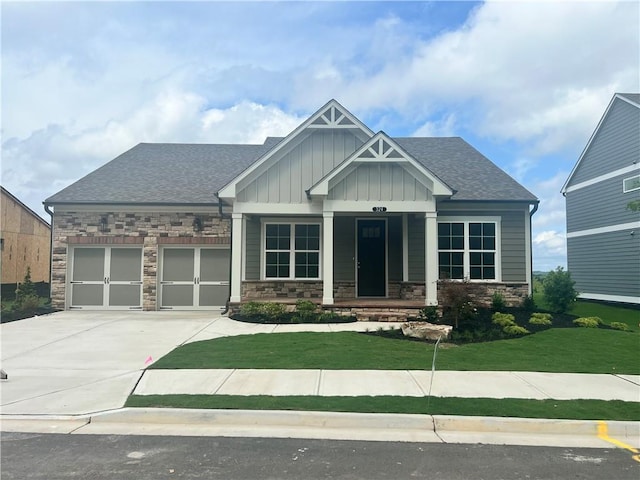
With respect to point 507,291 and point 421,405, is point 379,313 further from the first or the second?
point 421,405

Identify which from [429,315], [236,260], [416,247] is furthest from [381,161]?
[236,260]

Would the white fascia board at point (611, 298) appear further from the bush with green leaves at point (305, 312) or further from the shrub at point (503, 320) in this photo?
the bush with green leaves at point (305, 312)

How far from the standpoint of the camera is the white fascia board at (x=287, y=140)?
14.0 m

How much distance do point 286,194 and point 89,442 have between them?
33.0 ft

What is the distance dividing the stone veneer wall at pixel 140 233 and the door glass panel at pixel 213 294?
154 centimetres

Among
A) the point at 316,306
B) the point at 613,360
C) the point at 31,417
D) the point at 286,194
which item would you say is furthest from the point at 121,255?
the point at 613,360

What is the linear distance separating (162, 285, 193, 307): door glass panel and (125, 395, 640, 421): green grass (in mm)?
9678

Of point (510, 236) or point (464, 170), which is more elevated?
point (464, 170)

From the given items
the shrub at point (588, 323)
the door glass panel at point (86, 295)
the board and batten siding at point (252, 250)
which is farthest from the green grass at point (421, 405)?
the door glass panel at point (86, 295)

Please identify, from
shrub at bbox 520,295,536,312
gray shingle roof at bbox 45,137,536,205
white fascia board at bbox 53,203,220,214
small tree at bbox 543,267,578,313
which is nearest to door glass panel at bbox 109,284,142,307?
white fascia board at bbox 53,203,220,214

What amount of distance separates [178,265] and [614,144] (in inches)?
760

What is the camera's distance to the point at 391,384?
720 cm

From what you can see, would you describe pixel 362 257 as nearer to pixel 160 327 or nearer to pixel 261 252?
pixel 261 252

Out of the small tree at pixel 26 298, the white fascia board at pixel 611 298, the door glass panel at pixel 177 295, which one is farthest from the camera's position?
the white fascia board at pixel 611 298
